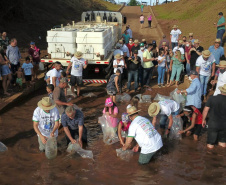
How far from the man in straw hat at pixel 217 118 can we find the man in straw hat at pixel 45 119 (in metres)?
3.36

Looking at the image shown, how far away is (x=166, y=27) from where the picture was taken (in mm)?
26484

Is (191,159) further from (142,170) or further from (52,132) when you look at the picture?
(52,132)

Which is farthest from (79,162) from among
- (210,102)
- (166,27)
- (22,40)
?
(166,27)

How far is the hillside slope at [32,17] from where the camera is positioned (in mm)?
18453

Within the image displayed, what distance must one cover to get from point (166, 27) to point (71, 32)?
1858cm

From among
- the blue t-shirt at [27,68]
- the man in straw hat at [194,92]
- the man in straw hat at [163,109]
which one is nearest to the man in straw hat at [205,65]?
the man in straw hat at [194,92]

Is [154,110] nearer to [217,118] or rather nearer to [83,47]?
[217,118]

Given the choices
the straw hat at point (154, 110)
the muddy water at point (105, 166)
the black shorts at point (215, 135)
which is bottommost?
the muddy water at point (105, 166)

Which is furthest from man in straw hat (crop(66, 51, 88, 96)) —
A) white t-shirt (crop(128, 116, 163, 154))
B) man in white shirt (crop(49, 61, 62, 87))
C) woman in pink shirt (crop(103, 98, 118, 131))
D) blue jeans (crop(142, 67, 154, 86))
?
white t-shirt (crop(128, 116, 163, 154))

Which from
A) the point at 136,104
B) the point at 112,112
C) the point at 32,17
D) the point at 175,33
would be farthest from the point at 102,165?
the point at 32,17

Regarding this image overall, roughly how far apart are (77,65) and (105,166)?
4.68 m

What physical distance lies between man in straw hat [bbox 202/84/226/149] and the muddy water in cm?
25

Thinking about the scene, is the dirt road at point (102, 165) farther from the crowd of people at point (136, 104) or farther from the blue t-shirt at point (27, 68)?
the blue t-shirt at point (27, 68)

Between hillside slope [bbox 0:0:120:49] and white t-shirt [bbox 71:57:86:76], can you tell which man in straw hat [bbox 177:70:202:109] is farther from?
hillside slope [bbox 0:0:120:49]
